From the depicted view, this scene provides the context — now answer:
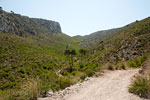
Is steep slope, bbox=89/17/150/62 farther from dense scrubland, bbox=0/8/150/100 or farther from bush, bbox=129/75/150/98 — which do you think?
bush, bbox=129/75/150/98

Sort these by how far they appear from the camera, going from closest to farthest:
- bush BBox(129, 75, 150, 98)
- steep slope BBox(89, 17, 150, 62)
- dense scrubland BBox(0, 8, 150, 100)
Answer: bush BBox(129, 75, 150, 98) → dense scrubland BBox(0, 8, 150, 100) → steep slope BBox(89, 17, 150, 62)

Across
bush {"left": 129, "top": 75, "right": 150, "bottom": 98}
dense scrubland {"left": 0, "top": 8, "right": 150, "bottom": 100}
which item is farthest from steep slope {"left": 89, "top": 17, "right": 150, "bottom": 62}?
bush {"left": 129, "top": 75, "right": 150, "bottom": 98}

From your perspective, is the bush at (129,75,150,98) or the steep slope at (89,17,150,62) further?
the steep slope at (89,17,150,62)

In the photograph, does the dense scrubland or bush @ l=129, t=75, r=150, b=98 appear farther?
the dense scrubland

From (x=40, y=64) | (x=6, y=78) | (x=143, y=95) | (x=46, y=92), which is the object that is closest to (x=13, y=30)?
(x=40, y=64)

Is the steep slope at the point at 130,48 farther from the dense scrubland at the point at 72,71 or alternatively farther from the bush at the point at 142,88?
the bush at the point at 142,88

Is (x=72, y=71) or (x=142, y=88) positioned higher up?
(x=142, y=88)

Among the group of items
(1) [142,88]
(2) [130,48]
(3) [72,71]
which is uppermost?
(2) [130,48]

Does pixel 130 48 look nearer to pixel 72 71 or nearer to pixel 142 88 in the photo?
pixel 72 71

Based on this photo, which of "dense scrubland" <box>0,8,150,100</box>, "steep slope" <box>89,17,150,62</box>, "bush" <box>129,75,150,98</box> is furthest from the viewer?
"steep slope" <box>89,17,150,62</box>

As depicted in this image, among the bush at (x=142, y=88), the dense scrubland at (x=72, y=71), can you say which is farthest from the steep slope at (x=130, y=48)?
the bush at (x=142, y=88)

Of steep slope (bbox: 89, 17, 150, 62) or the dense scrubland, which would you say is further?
steep slope (bbox: 89, 17, 150, 62)

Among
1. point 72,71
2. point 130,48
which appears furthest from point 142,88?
point 72,71

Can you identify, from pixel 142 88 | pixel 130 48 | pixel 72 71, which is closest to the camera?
pixel 142 88
